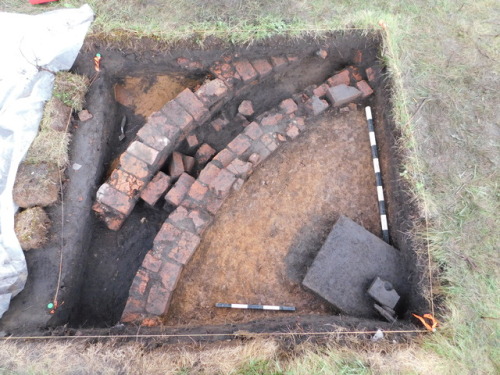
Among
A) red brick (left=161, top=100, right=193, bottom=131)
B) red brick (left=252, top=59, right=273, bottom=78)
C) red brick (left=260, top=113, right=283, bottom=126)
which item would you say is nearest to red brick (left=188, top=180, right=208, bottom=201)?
red brick (left=161, top=100, right=193, bottom=131)

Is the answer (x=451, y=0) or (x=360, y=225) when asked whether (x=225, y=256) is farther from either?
(x=451, y=0)

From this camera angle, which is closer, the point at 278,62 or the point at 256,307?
the point at 256,307

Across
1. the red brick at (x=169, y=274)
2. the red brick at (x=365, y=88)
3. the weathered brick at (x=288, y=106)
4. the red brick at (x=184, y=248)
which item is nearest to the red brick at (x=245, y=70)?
the weathered brick at (x=288, y=106)

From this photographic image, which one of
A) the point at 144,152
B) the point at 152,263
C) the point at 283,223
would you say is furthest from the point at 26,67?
the point at 283,223

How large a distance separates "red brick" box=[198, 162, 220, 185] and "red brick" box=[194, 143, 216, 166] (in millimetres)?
355

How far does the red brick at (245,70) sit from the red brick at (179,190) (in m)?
1.37

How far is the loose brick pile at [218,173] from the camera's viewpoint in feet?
11.8

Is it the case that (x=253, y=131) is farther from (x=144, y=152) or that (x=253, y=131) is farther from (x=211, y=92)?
(x=144, y=152)

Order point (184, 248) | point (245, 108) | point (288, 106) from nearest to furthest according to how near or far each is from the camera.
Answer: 1. point (184, 248)
2. point (288, 106)
3. point (245, 108)

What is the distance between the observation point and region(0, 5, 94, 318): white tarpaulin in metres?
3.60

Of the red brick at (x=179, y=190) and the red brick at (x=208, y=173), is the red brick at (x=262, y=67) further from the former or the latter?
the red brick at (x=179, y=190)

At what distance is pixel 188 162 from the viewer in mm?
→ 4188

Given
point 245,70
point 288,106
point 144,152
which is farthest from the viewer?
point 288,106

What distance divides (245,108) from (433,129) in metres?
2.22
